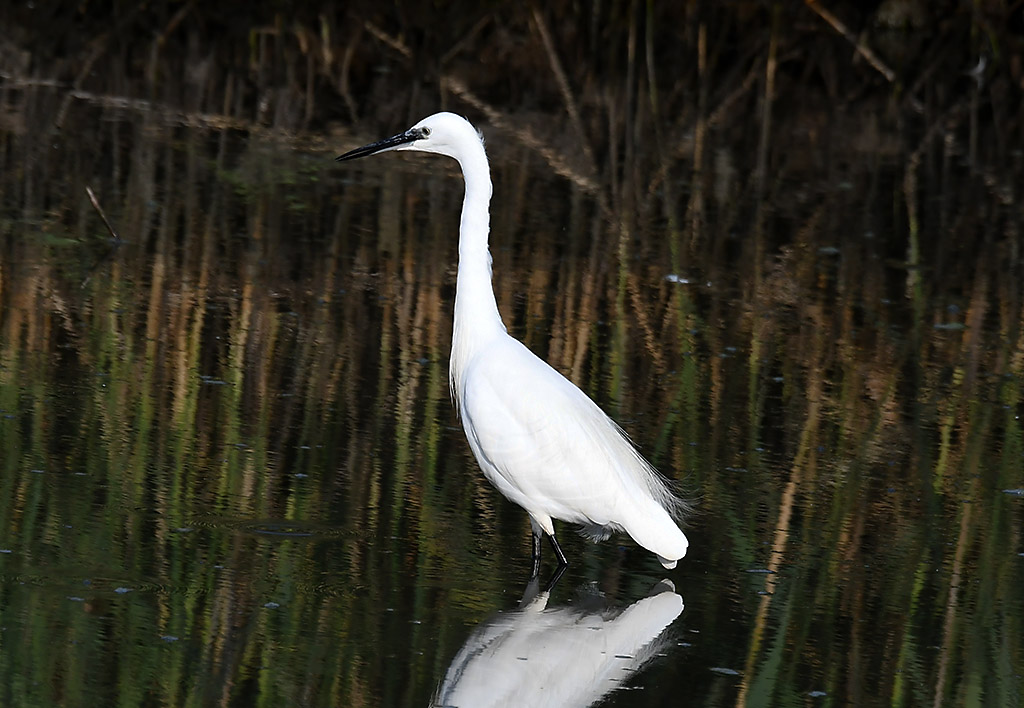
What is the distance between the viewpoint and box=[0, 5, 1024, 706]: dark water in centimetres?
332

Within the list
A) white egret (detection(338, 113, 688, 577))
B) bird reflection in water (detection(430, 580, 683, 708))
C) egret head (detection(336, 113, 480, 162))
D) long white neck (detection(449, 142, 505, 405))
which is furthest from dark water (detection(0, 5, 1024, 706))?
egret head (detection(336, 113, 480, 162))

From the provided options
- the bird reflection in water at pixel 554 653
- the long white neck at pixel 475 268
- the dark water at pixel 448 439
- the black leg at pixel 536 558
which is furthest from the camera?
the long white neck at pixel 475 268

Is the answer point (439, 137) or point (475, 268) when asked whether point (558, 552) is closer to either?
point (475, 268)

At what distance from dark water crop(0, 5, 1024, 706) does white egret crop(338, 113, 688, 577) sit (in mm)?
152

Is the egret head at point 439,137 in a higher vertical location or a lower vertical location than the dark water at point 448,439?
higher

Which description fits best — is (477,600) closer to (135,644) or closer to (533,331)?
(135,644)

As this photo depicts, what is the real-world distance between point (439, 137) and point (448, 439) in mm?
937

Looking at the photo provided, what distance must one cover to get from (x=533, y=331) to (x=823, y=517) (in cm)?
171

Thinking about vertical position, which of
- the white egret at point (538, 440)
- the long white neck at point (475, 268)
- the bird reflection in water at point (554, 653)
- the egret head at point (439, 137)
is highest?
the egret head at point (439, 137)

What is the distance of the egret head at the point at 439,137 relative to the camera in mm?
4266

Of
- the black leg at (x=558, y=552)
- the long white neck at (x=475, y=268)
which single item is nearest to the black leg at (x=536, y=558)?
the black leg at (x=558, y=552)

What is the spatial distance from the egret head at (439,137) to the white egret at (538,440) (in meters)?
0.01

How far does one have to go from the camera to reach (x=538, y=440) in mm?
3936

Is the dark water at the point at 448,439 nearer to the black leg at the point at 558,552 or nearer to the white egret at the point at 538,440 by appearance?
the black leg at the point at 558,552
